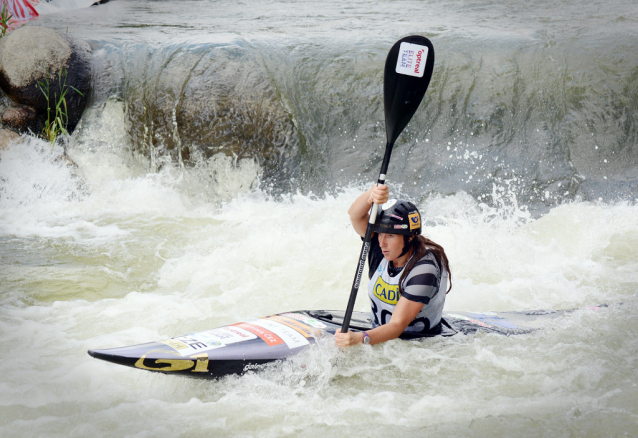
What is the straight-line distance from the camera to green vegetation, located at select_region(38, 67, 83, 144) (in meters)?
5.50

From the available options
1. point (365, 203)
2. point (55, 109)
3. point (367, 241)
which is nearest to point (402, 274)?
point (367, 241)

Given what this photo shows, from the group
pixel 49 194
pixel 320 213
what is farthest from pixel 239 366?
pixel 49 194

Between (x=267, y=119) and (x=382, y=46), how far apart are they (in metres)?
1.56

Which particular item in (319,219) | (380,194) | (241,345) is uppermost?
(380,194)

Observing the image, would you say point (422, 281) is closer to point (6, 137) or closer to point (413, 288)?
point (413, 288)

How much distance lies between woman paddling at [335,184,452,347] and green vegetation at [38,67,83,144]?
4.34 meters

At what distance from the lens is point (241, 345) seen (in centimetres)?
227

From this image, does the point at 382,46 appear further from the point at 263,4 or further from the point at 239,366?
the point at 239,366

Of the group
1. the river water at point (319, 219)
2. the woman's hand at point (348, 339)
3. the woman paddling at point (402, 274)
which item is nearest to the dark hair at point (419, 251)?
the woman paddling at point (402, 274)

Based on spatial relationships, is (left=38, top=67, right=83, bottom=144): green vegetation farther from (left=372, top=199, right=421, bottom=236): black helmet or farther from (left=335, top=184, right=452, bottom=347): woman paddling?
(left=372, top=199, right=421, bottom=236): black helmet

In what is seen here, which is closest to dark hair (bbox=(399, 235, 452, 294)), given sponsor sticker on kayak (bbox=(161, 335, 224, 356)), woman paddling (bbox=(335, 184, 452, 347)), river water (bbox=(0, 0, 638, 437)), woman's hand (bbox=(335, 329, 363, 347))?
woman paddling (bbox=(335, 184, 452, 347))

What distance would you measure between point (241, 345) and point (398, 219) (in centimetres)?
86

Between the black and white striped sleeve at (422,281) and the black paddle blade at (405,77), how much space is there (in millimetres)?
596

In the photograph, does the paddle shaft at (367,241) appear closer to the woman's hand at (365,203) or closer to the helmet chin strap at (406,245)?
the woman's hand at (365,203)
